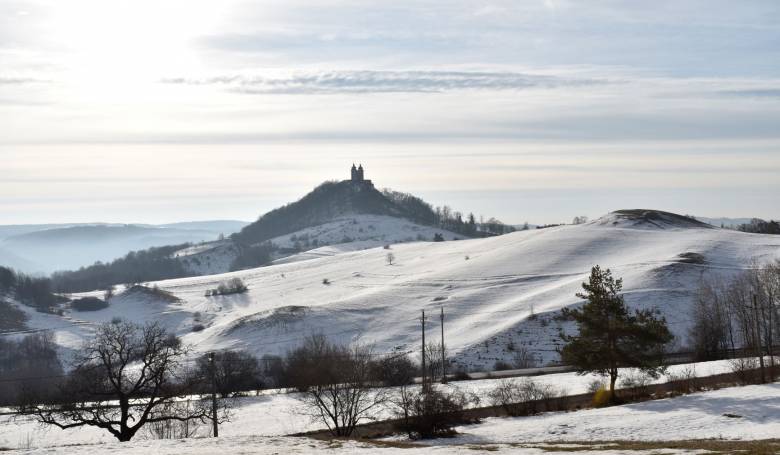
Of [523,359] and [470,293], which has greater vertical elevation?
[470,293]

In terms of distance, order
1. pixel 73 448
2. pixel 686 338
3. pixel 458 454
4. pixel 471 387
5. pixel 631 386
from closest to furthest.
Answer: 1. pixel 458 454
2. pixel 73 448
3. pixel 631 386
4. pixel 471 387
5. pixel 686 338

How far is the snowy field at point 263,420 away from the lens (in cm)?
4103

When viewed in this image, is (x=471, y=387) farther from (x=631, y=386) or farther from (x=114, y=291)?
(x=114, y=291)

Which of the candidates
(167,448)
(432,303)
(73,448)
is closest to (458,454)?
(167,448)

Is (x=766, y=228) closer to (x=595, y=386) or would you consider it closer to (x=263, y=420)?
(x=595, y=386)

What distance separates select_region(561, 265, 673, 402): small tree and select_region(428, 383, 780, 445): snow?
3416 millimetres

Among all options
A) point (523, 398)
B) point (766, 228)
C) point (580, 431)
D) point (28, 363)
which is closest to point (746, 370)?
point (523, 398)

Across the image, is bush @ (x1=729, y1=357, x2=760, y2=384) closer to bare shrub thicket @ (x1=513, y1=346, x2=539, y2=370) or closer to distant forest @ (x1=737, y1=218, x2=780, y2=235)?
bare shrub thicket @ (x1=513, y1=346, x2=539, y2=370)

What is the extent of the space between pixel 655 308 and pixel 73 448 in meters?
64.7

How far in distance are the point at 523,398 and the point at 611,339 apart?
5.82 m

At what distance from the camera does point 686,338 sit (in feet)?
240

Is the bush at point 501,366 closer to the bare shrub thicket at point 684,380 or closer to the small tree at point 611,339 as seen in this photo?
the bare shrub thicket at point 684,380

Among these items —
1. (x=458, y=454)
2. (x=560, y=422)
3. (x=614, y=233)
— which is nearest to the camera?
(x=458, y=454)

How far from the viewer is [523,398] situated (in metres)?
44.3
